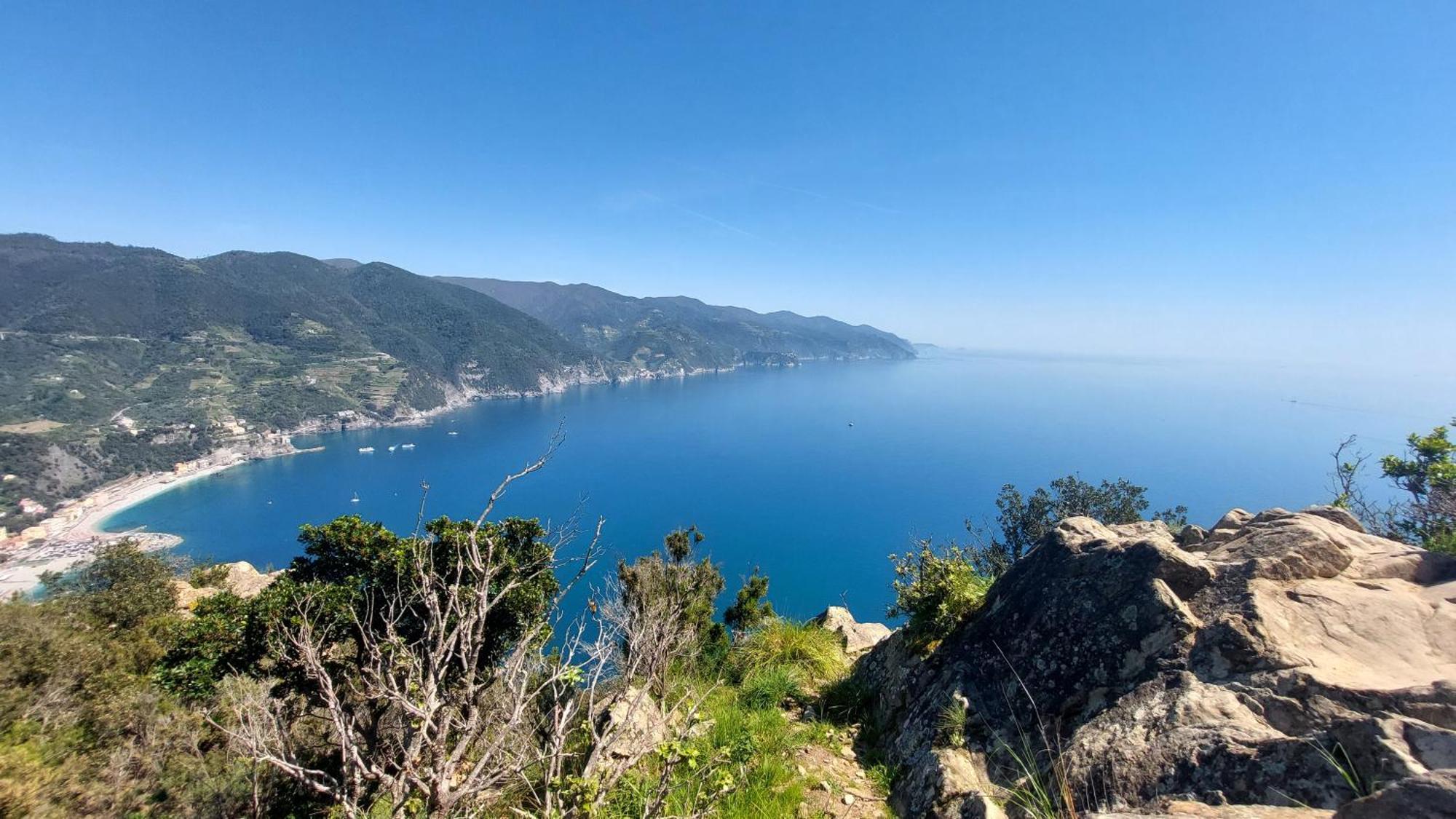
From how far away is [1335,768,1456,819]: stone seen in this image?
6.31 feet

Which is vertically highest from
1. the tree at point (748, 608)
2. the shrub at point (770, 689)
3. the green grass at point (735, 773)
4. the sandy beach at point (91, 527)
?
the green grass at point (735, 773)

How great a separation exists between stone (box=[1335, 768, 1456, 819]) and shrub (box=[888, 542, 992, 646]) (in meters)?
4.23

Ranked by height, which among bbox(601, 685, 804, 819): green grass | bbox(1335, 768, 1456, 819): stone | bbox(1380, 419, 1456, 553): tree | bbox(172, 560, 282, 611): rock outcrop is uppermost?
bbox(1335, 768, 1456, 819): stone

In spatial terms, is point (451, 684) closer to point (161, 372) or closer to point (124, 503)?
point (124, 503)

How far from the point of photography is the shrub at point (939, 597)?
6363 mm

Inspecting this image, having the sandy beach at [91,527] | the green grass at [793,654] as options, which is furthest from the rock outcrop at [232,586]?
the sandy beach at [91,527]

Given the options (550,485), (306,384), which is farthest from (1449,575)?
(306,384)

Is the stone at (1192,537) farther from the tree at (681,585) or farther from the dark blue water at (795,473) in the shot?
the dark blue water at (795,473)

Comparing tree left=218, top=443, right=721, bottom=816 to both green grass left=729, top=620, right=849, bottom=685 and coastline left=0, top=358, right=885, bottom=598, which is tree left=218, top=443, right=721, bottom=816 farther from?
coastline left=0, top=358, right=885, bottom=598

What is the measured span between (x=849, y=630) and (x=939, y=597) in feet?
14.6

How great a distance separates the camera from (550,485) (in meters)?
92.2

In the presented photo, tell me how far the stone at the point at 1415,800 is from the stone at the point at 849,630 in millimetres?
7594

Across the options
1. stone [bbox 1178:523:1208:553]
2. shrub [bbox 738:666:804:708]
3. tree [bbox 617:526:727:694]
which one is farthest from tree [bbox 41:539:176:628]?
stone [bbox 1178:523:1208:553]

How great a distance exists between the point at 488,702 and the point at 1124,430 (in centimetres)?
14700
